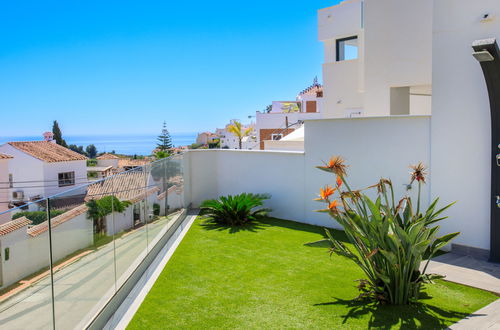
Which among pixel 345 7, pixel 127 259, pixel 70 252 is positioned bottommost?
pixel 127 259

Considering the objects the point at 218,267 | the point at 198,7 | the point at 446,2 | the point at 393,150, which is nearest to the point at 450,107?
the point at 393,150

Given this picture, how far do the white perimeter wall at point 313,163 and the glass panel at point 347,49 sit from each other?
8329 millimetres

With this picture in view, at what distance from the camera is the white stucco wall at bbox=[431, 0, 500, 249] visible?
752cm

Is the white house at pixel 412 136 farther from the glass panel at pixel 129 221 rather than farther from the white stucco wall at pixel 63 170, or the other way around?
the white stucco wall at pixel 63 170

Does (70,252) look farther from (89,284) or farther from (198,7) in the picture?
(198,7)

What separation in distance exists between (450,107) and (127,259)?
668 centimetres

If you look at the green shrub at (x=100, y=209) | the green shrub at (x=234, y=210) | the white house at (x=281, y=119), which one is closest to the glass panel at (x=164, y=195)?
the green shrub at (x=234, y=210)

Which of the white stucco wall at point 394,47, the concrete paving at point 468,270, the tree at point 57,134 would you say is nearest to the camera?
the concrete paving at point 468,270

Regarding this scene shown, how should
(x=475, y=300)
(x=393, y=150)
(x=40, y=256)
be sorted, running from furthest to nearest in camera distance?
(x=393, y=150), (x=475, y=300), (x=40, y=256)

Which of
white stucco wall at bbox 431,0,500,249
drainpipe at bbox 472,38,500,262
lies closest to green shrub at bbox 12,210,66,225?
drainpipe at bbox 472,38,500,262

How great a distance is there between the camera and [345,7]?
17828 millimetres

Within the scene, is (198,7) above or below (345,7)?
above

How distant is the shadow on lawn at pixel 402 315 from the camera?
16.1ft

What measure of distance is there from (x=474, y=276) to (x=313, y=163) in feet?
16.0
